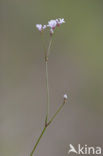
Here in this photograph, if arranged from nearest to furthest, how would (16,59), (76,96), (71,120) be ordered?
(71,120)
(76,96)
(16,59)

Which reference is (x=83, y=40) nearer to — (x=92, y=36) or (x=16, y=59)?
(x=92, y=36)

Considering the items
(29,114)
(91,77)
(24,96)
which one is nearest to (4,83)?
(24,96)

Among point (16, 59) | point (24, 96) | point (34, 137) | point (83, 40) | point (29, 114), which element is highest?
point (83, 40)

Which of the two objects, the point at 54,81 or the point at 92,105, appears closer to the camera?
the point at 92,105

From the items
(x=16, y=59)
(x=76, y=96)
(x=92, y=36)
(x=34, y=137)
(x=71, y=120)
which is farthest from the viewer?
(x=92, y=36)

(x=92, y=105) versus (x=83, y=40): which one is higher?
(x=83, y=40)

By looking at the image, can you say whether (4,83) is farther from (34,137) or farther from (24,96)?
(34,137)
